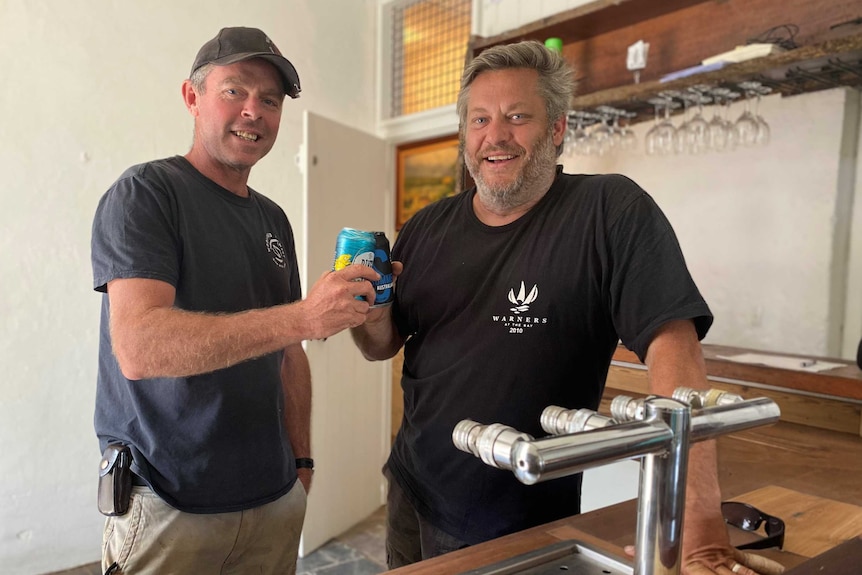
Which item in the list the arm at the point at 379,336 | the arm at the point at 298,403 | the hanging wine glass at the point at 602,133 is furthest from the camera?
the hanging wine glass at the point at 602,133

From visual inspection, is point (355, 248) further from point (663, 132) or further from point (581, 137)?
point (581, 137)

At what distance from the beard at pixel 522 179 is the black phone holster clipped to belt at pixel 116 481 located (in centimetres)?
82

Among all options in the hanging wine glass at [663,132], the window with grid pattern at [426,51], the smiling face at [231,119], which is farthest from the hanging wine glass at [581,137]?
the smiling face at [231,119]

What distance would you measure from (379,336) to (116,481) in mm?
546

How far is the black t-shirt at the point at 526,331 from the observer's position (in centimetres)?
101

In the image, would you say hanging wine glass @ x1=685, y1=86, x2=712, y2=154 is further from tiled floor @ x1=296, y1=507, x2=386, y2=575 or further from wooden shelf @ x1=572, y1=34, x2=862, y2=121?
tiled floor @ x1=296, y1=507, x2=386, y2=575

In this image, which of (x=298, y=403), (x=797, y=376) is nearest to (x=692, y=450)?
(x=298, y=403)

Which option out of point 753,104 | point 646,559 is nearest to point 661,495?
point 646,559

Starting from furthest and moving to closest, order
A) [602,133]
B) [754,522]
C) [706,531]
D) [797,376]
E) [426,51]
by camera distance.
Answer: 1. [426,51]
2. [602,133]
3. [797,376]
4. [754,522]
5. [706,531]

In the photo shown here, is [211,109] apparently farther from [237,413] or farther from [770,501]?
[770,501]

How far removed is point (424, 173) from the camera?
3.58 metres

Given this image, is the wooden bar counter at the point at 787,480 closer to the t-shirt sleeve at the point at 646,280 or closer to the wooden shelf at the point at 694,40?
the t-shirt sleeve at the point at 646,280

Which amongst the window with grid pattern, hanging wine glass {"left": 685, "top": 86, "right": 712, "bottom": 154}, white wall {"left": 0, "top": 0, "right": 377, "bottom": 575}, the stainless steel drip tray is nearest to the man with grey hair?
the stainless steel drip tray

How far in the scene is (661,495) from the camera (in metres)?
0.56
